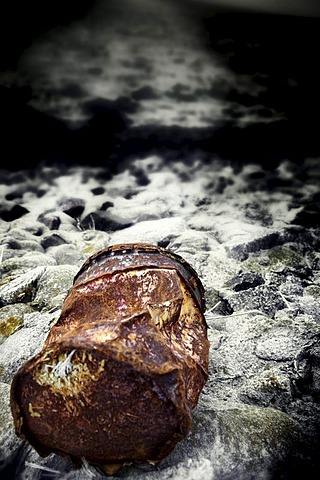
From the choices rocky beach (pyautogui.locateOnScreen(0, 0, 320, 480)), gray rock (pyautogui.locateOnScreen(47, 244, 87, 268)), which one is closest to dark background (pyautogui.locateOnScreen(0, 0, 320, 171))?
rocky beach (pyautogui.locateOnScreen(0, 0, 320, 480))

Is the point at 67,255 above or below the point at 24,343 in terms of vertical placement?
below

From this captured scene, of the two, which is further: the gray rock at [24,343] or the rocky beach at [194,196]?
the gray rock at [24,343]

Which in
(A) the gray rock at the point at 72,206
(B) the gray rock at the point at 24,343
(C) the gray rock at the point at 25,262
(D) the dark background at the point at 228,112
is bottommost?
(A) the gray rock at the point at 72,206

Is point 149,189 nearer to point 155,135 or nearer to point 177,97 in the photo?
point 155,135

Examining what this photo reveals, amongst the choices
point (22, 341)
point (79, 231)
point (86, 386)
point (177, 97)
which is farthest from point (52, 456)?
point (177, 97)

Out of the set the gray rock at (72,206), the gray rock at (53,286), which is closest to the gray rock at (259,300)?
the gray rock at (53,286)

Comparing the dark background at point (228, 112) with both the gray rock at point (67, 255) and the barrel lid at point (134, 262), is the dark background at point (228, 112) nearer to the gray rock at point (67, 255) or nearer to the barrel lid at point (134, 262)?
the gray rock at point (67, 255)

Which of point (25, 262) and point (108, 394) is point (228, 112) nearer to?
point (25, 262)

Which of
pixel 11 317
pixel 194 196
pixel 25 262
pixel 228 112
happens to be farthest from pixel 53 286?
pixel 228 112

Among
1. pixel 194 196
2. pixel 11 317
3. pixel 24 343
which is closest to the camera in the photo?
pixel 24 343
